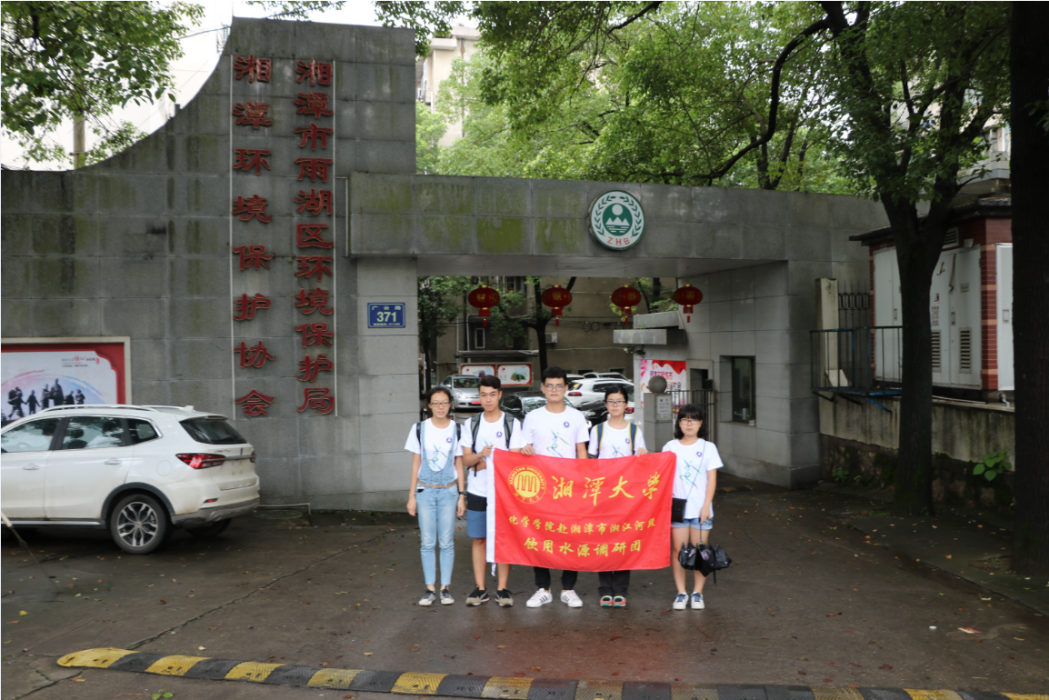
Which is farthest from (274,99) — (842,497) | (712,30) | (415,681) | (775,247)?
(712,30)

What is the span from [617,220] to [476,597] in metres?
6.76

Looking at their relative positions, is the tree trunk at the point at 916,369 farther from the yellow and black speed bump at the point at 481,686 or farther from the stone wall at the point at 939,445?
the yellow and black speed bump at the point at 481,686

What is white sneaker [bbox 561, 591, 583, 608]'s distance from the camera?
22.4 ft

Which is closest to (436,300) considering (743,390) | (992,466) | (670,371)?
(670,371)

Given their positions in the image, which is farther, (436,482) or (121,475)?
(121,475)

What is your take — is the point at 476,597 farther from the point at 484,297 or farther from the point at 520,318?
the point at 520,318

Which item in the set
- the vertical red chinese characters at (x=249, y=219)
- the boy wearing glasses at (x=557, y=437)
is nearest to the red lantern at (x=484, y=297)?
the vertical red chinese characters at (x=249, y=219)

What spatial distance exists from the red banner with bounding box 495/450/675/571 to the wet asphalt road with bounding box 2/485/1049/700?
0.43m

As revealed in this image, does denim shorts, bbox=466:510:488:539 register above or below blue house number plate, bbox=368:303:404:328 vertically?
below

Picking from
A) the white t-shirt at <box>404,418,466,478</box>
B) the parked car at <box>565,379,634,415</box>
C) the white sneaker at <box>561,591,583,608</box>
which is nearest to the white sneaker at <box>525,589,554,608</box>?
the white sneaker at <box>561,591,583,608</box>

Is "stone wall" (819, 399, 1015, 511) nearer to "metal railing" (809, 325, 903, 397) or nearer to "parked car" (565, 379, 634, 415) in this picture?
"metal railing" (809, 325, 903, 397)

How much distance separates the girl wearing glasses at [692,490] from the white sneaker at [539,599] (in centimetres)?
104

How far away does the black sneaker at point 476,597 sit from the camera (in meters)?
6.89

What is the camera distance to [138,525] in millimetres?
8695
